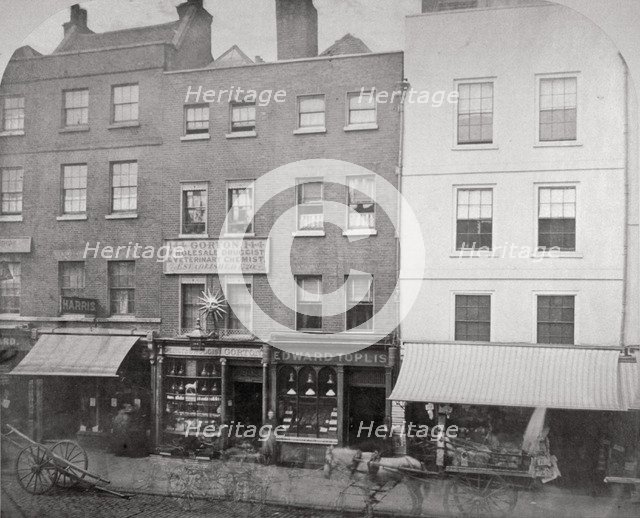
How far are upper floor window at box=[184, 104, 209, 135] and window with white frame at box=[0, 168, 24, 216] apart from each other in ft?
6.21

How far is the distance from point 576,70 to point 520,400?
2.87 meters

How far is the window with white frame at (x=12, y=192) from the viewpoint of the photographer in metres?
6.72

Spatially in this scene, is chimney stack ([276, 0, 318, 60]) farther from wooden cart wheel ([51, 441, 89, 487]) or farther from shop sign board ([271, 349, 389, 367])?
wooden cart wheel ([51, 441, 89, 487])

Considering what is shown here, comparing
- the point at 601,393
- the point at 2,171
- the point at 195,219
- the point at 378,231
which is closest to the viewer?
the point at 601,393

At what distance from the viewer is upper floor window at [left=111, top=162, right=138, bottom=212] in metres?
6.43

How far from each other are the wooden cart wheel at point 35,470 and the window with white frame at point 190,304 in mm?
1911

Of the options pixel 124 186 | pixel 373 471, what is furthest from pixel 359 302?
pixel 124 186

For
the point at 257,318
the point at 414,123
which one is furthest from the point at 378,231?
the point at 257,318

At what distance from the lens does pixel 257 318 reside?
20.2 ft

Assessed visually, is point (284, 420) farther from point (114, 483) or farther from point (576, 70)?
point (576, 70)

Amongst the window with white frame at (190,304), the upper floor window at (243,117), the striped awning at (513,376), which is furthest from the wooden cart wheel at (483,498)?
the upper floor window at (243,117)

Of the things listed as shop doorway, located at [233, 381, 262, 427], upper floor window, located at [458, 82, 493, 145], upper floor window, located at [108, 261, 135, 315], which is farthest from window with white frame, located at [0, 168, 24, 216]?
upper floor window, located at [458, 82, 493, 145]

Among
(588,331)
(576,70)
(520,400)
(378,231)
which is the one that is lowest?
(520,400)

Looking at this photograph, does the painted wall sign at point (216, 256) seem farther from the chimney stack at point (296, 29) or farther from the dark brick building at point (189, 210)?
the chimney stack at point (296, 29)
